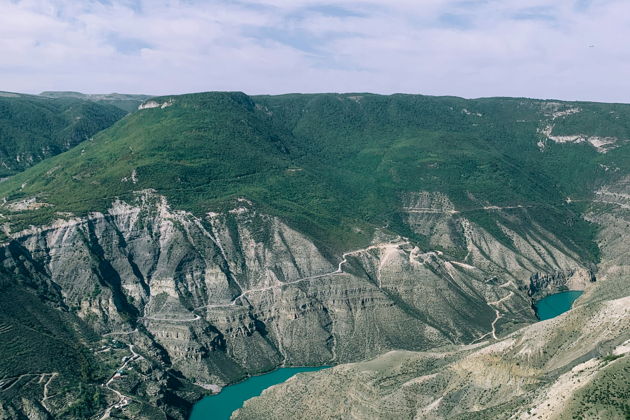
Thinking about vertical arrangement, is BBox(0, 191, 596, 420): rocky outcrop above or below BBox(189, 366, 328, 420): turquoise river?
above

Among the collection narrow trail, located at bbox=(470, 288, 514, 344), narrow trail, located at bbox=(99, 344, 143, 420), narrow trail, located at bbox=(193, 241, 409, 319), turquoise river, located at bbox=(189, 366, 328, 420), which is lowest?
turquoise river, located at bbox=(189, 366, 328, 420)

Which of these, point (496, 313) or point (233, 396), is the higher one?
point (496, 313)

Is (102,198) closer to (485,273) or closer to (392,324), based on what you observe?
(392,324)

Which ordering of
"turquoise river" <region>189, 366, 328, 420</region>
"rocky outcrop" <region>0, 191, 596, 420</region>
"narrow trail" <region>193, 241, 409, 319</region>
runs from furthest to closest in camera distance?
1. "narrow trail" <region>193, 241, 409, 319</region>
2. "rocky outcrop" <region>0, 191, 596, 420</region>
3. "turquoise river" <region>189, 366, 328, 420</region>

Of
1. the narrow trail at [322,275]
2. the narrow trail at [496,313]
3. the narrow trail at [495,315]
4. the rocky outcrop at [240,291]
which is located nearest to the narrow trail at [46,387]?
the rocky outcrop at [240,291]

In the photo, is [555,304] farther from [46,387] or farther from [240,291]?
[46,387]

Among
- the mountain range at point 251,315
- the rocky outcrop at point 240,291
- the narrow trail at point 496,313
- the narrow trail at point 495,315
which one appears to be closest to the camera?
the mountain range at point 251,315

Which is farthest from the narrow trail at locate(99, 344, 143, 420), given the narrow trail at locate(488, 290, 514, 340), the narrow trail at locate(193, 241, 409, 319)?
the narrow trail at locate(488, 290, 514, 340)

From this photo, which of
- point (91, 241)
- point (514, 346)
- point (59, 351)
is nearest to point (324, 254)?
point (91, 241)

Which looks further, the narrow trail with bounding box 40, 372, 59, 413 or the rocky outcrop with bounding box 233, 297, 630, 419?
the narrow trail with bounding box 40, 372, 59, 413

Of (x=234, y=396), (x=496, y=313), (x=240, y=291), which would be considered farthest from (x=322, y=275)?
(x=496, y=313)

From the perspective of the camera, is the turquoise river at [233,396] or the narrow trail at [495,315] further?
the narrow trail at [495,315]

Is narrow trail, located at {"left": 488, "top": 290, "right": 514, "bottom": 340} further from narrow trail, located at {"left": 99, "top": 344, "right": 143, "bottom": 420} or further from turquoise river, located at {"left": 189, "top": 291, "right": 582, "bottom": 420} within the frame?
narrow trail, located at {"left": 99, "top": 344, "right": 143, "bottom": 420}

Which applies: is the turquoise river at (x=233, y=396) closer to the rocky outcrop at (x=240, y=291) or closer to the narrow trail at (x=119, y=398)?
the rocky outcrop at (x=240, y=291)
